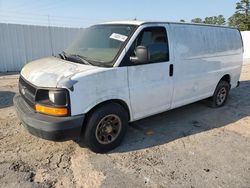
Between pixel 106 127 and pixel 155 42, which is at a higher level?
pixel 155 42

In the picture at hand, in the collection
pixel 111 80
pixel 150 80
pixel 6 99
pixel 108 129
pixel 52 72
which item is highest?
pixel 52 72

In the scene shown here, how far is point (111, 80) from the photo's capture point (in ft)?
11.4

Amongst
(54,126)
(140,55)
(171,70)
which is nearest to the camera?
(54,126)

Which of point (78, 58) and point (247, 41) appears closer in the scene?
point (78, 58)

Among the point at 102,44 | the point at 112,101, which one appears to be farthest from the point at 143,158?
the point at 102,44

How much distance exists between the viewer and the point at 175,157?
3703 millimetres

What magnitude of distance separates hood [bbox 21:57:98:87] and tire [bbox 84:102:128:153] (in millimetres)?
667

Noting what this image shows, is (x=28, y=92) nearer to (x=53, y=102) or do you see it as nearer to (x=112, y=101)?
(x=53, y=102)

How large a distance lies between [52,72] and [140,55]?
4.36 ft

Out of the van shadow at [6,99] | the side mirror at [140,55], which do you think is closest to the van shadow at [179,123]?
the side mirror at [140,55]

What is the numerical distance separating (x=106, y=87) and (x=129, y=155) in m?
1.15

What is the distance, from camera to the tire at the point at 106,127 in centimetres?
346

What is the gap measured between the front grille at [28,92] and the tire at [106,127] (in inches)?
33.8

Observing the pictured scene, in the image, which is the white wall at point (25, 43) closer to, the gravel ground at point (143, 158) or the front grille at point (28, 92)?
the gravel ground at point (143, 158)
